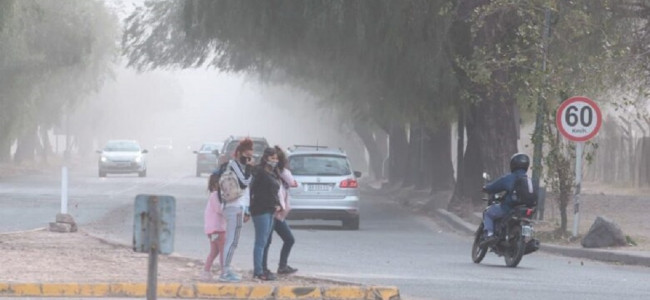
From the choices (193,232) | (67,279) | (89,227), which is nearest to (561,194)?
(193,232)

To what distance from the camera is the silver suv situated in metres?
30.2

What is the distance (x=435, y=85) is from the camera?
3353 centimetres

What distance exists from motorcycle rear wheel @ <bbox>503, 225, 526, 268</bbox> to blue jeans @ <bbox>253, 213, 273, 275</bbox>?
465cm

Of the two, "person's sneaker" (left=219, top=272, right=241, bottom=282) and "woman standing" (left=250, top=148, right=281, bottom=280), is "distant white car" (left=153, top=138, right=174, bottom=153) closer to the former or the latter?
"woman standing" (left=250, top=148, right=281, bottom=280)

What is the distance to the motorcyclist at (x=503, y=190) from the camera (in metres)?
21.2

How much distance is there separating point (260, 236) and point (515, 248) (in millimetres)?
5076

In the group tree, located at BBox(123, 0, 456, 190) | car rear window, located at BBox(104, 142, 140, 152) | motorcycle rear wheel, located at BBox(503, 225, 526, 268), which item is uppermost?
tree, located at BBox(123, 0, 456, 190)

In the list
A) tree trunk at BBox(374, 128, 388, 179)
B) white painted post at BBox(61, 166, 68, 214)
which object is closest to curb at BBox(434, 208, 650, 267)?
white painted post at BBox(61, 166, 68, 214)

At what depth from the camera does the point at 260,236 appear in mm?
17453

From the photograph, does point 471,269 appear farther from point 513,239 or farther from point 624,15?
point 624,15

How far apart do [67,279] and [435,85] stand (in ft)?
59.3

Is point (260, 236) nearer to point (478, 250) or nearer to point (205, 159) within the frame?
point (478, 250)

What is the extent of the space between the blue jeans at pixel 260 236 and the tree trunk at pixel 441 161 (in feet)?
90.0

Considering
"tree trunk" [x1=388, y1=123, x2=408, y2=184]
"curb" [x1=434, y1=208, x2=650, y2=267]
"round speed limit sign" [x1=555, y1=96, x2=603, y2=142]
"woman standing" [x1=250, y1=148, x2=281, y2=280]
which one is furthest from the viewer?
"tree trunk" [x1=388, y1=123, x2=408, y2=184]
